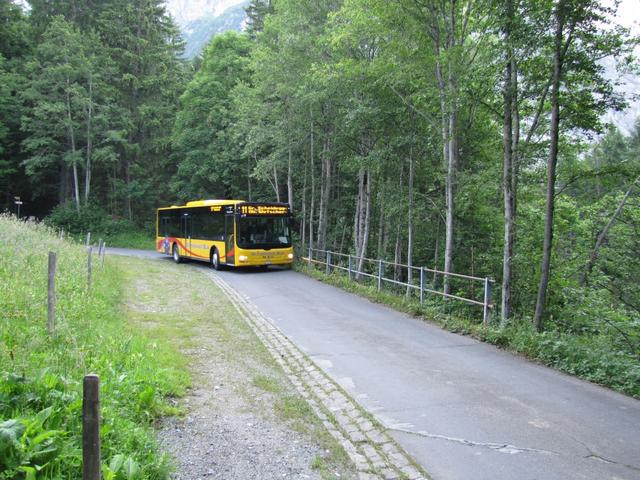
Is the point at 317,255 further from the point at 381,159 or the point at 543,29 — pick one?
the point at 543,29

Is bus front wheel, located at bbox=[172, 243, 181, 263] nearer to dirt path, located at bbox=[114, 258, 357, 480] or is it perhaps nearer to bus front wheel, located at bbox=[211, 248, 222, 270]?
bus front wheel, located at bbox=[211, 248, 222, 270]

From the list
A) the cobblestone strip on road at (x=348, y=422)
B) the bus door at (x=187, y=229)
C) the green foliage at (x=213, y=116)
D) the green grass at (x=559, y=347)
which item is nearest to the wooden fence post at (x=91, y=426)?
the cobblestone strip on road at (x=348, y=422)

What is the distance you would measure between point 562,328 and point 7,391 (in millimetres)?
11090

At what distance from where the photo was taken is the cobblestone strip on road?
4.31m

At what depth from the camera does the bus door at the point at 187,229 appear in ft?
81.9

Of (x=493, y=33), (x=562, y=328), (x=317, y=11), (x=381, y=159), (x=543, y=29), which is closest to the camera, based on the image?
(x=543, y=29)

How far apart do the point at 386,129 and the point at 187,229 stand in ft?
42.6

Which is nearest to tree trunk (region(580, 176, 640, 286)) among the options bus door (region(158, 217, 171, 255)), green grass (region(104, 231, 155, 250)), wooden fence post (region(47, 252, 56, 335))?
wooden fence post (region(47, 252, 56, 335))

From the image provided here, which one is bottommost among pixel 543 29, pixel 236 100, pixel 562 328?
pixel 562 328

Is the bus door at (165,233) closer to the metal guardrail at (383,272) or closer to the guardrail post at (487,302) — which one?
the metal guardrail at (383,272)

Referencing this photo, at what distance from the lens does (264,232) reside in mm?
21125

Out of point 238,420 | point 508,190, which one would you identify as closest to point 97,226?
point 508,190

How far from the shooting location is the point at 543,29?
864cm

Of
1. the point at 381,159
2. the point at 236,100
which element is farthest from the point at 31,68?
the point at 381,159
